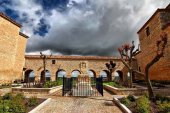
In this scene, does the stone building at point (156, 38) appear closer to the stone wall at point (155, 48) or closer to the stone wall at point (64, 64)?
the stone wall at point (155, 48)

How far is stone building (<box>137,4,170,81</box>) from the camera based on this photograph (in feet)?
56.0

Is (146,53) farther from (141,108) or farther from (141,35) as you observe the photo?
(141,108)

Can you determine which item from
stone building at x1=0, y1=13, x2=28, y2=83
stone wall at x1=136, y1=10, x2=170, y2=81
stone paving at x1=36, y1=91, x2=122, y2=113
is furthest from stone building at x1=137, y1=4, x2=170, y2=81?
stone building at x1=0, y1=13, x2=28, y2=83

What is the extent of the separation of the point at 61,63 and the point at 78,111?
2555cm

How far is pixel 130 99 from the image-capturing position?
7.91 metres

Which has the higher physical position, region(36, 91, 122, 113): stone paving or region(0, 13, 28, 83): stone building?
region(0, 13, 28, 83): stone building

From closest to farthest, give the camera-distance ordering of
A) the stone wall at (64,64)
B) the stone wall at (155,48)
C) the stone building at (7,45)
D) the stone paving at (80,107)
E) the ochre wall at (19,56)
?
1. the stone paving at (80,107)
2. the stone wall at (155,48)
3. the stone building at (7,45)
4. the ochre wall at (19,56)
5. the stone wall at (64,64)

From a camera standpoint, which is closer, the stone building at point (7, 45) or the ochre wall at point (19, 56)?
the stone building at point (7, 45)

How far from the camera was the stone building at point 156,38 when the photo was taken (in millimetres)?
17062

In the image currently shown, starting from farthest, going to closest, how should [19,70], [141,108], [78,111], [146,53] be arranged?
[19,70], [146,53], [78,111], [141,108]

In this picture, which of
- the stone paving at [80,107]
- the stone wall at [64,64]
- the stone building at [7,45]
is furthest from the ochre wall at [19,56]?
the stone paving at [80,107]

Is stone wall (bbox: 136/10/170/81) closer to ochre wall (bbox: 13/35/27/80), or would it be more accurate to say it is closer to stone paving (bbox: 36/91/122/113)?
stone paving (bbox: 36/91/122/113)

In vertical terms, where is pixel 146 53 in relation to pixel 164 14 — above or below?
below

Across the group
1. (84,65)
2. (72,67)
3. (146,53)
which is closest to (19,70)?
(72,67)
